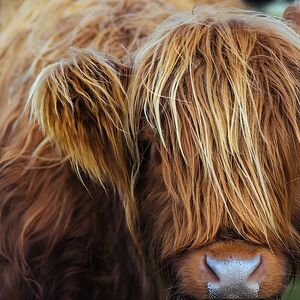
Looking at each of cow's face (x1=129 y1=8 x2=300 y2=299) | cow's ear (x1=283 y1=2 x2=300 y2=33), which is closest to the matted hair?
cow's face (x1=129 y1=8 x2=300 y2=299)

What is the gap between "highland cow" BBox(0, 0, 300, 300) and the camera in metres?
2.06

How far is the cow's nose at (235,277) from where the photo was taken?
6.43ft

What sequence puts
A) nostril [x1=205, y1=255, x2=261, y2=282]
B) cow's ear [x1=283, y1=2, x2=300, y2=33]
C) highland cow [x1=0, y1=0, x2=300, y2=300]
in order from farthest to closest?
1. cow's ear [x1=283, y1=2, x2=300, y2=33]
2. highland cow [x1=0, y1=0, x2=300, y2=300]
3. nostril [x1=205, y1=255, x2=261, y2=282]

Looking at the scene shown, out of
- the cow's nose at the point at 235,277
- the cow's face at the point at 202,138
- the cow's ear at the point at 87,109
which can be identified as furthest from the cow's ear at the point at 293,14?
the cow's nose at the point at 235,277

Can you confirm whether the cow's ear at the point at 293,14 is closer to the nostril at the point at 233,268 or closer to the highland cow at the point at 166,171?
the highland cow at the point at 166,171

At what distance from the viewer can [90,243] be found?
8.08 feet

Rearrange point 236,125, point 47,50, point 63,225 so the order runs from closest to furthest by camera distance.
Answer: point 236,125
point 63,225
point 47,50

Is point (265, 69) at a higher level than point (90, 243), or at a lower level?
higher

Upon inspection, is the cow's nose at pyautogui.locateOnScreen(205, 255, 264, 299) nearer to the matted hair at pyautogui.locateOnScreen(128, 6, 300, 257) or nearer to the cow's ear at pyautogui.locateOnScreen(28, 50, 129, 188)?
the matted hair at pyautogui.locateOnScreen(128, 6, 300, 257)

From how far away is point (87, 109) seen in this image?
216cm

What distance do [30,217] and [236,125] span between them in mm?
663

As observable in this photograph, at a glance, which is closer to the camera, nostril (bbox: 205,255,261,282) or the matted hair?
nostril (bbox: 205,255,261,282)

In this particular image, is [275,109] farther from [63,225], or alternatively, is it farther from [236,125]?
[63,225]

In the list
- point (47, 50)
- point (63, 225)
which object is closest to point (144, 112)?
point (63, 225)
